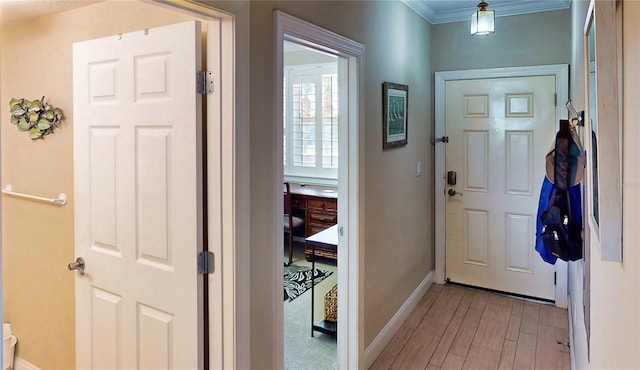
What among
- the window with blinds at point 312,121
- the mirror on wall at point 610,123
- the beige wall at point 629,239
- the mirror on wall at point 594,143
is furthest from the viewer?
the window with blinds at point 312,121

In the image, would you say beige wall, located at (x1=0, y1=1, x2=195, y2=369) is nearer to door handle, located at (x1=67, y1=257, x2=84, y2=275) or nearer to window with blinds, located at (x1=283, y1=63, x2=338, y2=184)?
door handle, located at (x1=67, y1=257, x2=84, y2=275)

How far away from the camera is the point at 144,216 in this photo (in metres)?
1.80

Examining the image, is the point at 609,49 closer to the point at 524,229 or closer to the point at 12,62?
the point at 12,62

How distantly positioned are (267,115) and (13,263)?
6.19ft

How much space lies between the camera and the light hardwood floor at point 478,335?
9.36 feet

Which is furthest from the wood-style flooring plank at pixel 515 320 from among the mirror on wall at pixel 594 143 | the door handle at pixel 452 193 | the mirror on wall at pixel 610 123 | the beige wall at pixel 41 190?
the beige wall at pixel 41 190

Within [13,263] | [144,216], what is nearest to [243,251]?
[144,216]

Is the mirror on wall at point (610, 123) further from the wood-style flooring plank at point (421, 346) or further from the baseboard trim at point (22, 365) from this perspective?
the baseboard trim at point (22, 365)

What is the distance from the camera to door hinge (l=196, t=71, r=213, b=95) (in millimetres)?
1613

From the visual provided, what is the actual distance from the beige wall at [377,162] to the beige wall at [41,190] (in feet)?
2.99

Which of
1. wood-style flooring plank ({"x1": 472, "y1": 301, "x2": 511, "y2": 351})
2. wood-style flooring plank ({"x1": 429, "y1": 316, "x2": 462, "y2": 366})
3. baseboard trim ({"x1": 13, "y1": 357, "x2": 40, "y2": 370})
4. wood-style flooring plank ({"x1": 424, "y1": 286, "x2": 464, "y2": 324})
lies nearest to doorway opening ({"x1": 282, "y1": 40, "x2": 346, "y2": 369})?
wood-style flooring plank ({"x1": 424, "y1": 286, "x2": 464, "y2": 324})

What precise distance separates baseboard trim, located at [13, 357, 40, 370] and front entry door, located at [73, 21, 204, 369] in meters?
0.69

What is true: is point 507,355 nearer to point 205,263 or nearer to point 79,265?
point 205,263

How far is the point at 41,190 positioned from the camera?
235 centimetres
